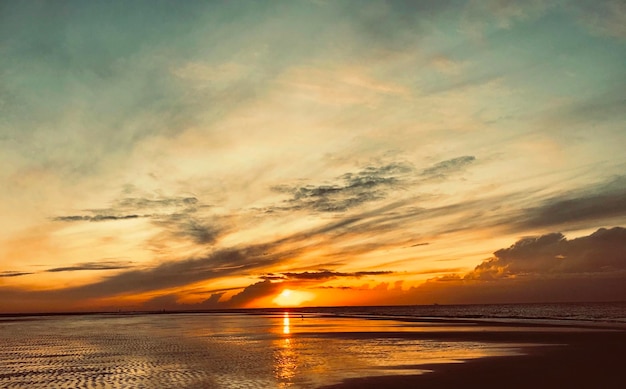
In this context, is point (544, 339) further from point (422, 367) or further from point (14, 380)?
point (14, 380)

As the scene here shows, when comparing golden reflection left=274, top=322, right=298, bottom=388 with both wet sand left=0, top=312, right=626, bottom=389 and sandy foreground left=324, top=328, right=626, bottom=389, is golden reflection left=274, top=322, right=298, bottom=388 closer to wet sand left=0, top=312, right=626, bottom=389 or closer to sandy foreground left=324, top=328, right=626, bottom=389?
wet sand left=0, top=312, right=626, bottom=389

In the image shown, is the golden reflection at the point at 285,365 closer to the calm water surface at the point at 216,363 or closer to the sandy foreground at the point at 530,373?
the calm water surface at the point at 216,363

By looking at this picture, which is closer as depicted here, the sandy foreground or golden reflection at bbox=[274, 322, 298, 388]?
the sandy foreground

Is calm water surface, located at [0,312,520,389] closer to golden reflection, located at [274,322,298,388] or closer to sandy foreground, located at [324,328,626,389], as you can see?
golden reflection, located at [274,322,298,388]

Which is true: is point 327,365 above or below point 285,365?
below

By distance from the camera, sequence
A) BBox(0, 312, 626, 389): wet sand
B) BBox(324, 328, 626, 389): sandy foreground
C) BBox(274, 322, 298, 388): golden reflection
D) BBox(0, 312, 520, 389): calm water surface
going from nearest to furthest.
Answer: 1. BBox(324, 328, 626, 389): sandy foreground
2. BBox(0, 312, 626, 389): wet sand
3. BBox(274, 322, 298, 388): golden reflection
4. BBox(0, 312, 520, 389): calm water surface

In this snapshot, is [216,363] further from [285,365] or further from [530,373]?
[530,373]

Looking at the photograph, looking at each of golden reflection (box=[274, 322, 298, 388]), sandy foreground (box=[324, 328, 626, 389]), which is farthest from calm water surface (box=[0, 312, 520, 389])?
sandy foreground (box=[324, 328, 626, 389])

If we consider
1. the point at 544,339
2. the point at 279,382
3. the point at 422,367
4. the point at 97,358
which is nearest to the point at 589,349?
the point at 544,339

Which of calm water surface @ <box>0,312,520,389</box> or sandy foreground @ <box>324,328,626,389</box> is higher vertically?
calm water surface @ <box>0,312,520,389</box>

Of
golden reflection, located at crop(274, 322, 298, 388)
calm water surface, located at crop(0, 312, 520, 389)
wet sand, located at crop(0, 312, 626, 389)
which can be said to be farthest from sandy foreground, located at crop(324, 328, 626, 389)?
golden reflection, located at crop(274, 322, 298, 388)

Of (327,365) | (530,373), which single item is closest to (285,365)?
(327,365)

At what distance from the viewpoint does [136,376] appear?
88.0 ft

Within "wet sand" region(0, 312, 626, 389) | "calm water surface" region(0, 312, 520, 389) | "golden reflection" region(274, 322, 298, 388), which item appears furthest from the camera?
"calm water surface" region(0, 312, 520, 389)
